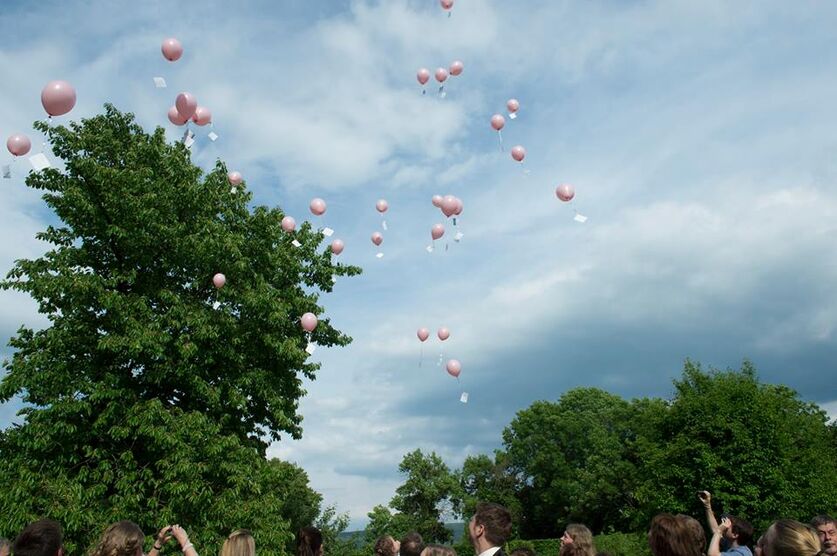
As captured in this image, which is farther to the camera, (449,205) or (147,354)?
(147,354)

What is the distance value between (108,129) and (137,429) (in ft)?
27.7

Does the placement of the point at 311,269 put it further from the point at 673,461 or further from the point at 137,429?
the point at 673,461

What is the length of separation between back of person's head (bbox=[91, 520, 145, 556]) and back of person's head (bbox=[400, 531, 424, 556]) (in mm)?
2874

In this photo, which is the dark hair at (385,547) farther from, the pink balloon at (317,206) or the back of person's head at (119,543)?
the pink balloon at (317,206)

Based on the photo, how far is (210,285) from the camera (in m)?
20.3

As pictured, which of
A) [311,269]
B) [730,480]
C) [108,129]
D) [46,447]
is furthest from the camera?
[730,480]

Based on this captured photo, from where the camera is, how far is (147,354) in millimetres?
18312

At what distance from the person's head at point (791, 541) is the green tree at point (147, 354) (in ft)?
48.2

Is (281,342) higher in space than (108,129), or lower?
lower

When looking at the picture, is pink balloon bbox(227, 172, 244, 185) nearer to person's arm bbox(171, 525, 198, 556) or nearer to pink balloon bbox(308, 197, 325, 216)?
pink balloon bbox(308, 197, 325, 216)

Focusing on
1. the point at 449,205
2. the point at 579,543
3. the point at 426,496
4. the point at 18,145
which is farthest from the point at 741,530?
the point at 426,496

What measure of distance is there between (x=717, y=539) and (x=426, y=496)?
199 ft

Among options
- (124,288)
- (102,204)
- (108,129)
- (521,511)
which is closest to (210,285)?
(124,288)

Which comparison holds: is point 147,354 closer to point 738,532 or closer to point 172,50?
point 172,50
